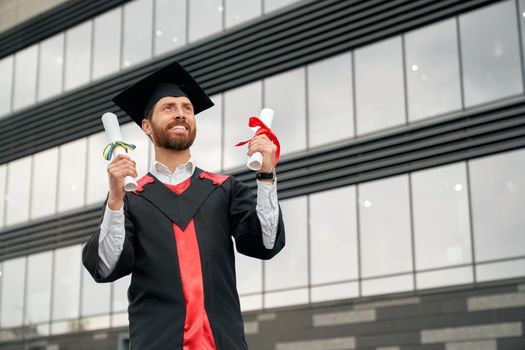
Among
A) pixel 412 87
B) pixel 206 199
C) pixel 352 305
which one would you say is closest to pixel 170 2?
pixel 412 87

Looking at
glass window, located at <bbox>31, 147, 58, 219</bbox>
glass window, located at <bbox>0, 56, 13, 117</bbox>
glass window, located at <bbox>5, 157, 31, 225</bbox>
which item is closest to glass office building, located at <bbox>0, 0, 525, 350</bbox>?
glass window, located at <bbox>31, 147, 58, 219</bbox>

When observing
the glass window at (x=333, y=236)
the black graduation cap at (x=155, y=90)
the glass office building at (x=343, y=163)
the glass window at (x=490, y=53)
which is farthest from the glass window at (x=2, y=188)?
the black graduation cap at (x=155, y=90)

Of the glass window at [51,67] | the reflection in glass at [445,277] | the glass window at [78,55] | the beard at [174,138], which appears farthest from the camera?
the glass window at [51,67]

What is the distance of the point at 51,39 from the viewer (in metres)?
29.2

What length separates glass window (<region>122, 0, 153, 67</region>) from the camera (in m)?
26.0

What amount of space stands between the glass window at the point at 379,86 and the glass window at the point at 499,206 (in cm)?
246

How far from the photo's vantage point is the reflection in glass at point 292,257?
21.0 m

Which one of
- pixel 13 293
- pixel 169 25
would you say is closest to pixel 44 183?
pixel 13 293

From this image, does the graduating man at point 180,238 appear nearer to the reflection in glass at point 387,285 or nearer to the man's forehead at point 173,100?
the man's forehead at point 173,100

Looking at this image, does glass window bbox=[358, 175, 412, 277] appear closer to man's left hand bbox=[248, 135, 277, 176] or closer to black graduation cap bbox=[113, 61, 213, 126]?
black graduation cap bbox=[113, 61, 213, 126]

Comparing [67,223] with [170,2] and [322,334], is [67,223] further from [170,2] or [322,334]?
[322,334]

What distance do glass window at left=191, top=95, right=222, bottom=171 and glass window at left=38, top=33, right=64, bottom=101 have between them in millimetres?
6584

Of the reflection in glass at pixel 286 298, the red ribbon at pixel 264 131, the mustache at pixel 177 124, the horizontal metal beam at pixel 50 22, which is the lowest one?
the red ribbon at pixel 264 131

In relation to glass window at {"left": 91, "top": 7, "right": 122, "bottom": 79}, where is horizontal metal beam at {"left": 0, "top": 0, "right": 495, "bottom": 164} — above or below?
below
